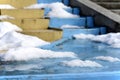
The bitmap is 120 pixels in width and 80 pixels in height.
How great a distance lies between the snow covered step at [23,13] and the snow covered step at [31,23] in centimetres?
27

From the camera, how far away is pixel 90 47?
4.64 m

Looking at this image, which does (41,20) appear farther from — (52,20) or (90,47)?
(90,47)

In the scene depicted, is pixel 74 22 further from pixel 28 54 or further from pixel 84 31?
pixel 28 54

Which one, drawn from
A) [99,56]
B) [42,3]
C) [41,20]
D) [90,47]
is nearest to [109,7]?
[42,3]

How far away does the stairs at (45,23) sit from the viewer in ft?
16.7

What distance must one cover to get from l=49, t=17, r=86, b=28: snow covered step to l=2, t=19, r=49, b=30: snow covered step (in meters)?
0.17

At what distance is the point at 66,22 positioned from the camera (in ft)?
19.4

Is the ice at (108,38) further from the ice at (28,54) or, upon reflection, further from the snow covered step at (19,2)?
the snow covered step at (19,2)

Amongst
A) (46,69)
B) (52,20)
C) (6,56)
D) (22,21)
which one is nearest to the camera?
(46,69)

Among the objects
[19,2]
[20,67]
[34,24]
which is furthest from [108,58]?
[19,2]

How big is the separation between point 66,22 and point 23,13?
767mm

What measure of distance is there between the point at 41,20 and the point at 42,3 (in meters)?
1.17

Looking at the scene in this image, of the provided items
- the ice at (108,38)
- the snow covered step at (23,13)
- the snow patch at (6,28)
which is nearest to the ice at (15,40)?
the snow patch at (6,28)

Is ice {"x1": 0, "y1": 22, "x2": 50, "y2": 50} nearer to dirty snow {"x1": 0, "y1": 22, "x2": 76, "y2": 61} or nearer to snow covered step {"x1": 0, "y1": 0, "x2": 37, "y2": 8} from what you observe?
dirty snow {"x1": 0, "y1": 22, "x2": 76, "y2": 61}
